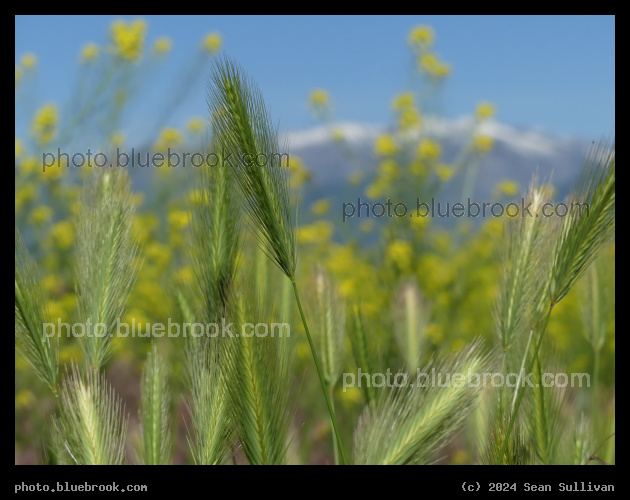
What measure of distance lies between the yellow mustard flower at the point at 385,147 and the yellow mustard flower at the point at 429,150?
0.15 m

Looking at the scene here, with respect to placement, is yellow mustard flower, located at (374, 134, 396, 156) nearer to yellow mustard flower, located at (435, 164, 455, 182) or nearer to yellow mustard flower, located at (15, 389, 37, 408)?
yellow mustard flower, located at (435, 164, 455, 182)

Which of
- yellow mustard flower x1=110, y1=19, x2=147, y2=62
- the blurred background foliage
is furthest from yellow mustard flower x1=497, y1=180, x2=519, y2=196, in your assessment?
yellow mustard flower x1=110, y1=19, x2=147, y2=62

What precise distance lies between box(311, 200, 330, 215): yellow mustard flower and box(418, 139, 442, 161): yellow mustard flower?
811 mm

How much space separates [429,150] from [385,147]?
24 centimetres

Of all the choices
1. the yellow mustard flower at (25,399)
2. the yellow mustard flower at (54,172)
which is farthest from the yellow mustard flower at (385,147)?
the yellow mustard flower at (25,399)

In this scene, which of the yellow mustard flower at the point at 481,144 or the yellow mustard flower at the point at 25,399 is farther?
the yellow mustard flower at the point at 481,144

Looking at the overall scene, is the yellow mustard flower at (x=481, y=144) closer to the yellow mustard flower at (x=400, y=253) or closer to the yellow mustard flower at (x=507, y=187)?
the yellow mustard flower at (x=507, y=187)

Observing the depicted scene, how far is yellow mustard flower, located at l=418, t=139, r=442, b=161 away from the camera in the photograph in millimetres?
3312

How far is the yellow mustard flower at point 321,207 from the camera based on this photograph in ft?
12.9

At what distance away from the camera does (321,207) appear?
396cm

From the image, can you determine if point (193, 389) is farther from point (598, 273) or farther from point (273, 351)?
point (598, 273)

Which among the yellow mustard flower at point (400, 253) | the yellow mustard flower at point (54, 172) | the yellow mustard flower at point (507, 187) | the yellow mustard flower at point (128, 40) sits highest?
the yellow mustard flower at point (128, 40)

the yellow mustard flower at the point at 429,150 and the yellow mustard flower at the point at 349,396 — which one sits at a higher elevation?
the yellow mustard flower at the point at 429,150

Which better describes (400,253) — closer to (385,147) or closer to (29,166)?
(385,147)
